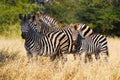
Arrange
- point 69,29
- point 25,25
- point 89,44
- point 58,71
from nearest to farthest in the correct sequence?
point 58,71, point 25,25, point 69,29, point 89,44

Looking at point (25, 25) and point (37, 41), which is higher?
point (25, 25)

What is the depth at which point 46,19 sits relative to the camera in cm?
1445

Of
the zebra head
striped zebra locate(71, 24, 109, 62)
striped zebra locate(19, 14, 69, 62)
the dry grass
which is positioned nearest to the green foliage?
striped zebra locate(71, 24, 109, 62)

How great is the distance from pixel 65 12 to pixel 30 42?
78.5 ft

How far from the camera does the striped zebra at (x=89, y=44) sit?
1141 centimetres

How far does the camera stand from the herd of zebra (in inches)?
410

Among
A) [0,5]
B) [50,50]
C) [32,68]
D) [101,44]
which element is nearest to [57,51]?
[50,50]

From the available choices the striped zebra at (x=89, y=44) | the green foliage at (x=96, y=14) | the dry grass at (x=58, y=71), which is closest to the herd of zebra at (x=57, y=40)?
the striped zebra at (x=89, y=44)

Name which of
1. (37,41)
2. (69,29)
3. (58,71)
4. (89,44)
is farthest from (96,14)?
(58,71)

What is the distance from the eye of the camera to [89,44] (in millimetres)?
12523

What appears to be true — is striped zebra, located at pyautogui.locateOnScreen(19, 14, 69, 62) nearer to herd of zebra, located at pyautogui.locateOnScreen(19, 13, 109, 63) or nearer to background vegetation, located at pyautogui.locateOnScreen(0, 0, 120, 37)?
herd of zebra, located at pyautogui.locateOnScreen(19, 13, 109, 63)

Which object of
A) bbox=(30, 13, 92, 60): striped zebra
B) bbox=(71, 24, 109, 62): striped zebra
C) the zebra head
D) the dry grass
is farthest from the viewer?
bbox=(30, 13, 92, 60): striped zebra

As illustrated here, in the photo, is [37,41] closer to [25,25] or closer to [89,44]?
[25,25]

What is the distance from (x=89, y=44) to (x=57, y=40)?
69.3 inches
